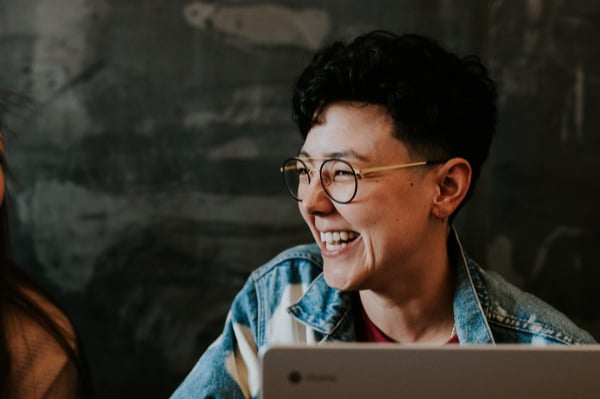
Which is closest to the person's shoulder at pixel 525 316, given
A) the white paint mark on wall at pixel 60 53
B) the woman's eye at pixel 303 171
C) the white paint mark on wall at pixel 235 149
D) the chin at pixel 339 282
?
the chin at pixel 339 282

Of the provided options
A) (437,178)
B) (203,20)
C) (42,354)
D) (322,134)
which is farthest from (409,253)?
Answer: (203,20)

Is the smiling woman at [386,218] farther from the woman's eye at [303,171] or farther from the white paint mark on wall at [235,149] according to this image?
the white paint mark on wall at [235,149]

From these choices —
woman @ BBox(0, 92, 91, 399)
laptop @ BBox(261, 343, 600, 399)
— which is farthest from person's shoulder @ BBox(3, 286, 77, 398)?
laptop @ BBox(261, 343, 600, 399)

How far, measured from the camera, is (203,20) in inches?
78.0

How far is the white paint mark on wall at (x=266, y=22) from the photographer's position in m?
1.98

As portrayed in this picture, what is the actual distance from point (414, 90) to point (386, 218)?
0.91 ft

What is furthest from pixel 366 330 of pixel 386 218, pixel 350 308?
pixel 386 218

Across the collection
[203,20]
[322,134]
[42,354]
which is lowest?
[42,354]

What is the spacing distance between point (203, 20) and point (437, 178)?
101cm

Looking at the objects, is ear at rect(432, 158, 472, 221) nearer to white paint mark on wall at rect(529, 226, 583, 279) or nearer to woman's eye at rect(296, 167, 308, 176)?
woman's eye at rect(296, 167, 308, 176)

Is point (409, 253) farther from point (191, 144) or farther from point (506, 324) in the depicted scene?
point (191, 144)

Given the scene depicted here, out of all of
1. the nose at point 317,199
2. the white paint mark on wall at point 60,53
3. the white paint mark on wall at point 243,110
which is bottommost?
the nose at point 317,199

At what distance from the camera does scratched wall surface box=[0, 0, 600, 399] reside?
197 centimetres

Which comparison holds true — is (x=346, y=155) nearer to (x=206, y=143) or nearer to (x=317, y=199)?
(x=317, y=199)
